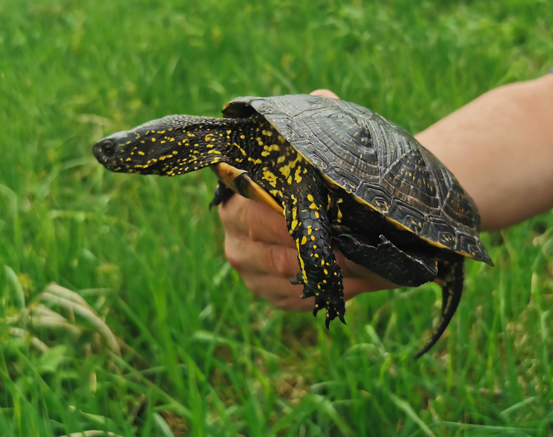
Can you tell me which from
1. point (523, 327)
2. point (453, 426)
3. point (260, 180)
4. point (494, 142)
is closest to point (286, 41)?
point (494, 142)

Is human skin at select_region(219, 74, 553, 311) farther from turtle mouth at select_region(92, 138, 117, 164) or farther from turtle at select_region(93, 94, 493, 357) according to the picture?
turtle mouth at select_region(92, 138, 117, 164)

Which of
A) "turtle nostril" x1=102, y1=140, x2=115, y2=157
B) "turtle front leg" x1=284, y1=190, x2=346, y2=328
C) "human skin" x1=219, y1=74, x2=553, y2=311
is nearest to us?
"turtle front leg" x1=284, y1=190, x2=346, y2=328

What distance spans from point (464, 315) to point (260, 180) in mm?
1208

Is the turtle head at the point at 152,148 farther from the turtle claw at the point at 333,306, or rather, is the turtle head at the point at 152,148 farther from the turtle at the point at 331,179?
the turtle claw at the point at 333,306

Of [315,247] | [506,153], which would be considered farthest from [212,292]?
[506,153]

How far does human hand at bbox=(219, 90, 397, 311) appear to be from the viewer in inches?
78.2

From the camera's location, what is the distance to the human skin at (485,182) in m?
2.12

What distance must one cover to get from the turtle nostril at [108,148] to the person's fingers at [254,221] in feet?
1.98

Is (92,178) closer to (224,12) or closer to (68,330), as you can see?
(68,330)

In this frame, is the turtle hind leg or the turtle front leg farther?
the turtle hind leg

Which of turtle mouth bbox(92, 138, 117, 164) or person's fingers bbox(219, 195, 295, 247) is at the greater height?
turtle mouth bbox(92, 138, 117, 164)

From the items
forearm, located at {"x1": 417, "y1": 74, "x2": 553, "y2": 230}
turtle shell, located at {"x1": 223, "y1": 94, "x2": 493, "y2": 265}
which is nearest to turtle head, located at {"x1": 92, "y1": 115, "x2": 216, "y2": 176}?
turtle shell, located at {"x1": 223, "y1": 94, "x2": 493, "y2": 265}

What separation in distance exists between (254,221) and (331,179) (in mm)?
568

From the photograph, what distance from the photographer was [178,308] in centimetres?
228
